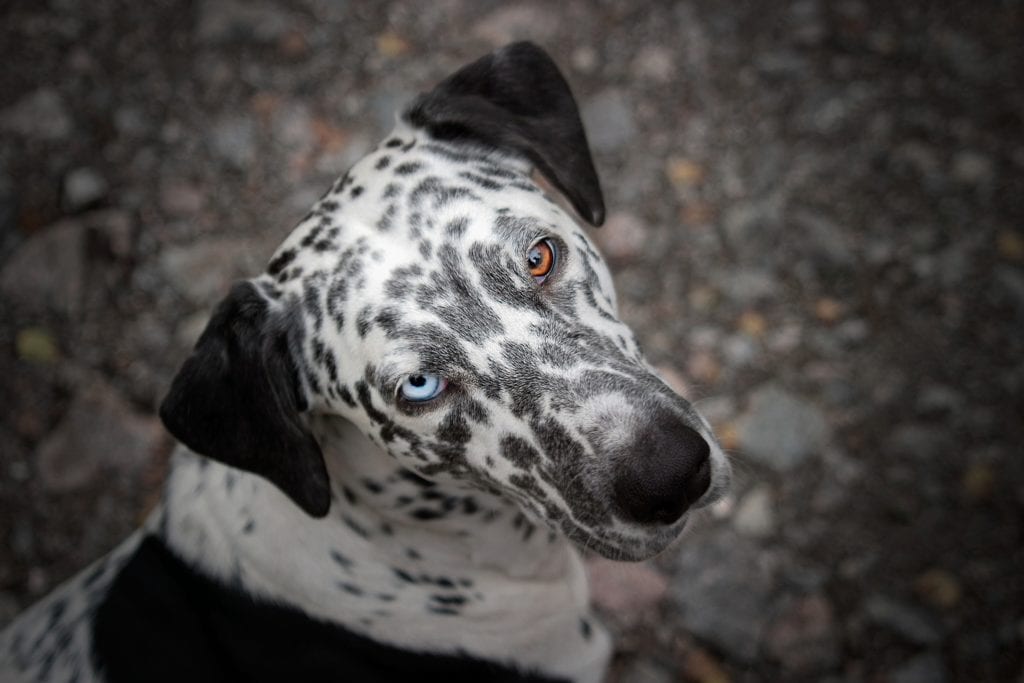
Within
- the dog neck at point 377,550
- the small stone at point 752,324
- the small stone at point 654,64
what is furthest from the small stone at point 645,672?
the small stone at point 654,64

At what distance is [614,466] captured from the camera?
2.10 m

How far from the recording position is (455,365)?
219cm

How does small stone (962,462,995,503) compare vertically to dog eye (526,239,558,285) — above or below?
below

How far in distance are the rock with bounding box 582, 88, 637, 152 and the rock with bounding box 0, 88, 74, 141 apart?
313 centimetres

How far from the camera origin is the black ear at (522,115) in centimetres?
261

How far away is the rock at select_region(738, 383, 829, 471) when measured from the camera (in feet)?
12.8


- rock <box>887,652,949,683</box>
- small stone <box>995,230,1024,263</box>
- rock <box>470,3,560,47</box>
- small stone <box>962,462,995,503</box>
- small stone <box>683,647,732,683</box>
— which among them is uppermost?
rock <box>470,3,560,47</box>

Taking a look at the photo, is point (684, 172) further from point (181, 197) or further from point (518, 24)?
point (181, 197)

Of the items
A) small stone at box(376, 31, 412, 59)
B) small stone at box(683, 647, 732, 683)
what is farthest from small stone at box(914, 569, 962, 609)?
small stone at box(376, 31, 412, 59)

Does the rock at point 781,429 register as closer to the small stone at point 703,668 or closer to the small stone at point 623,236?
the small stone at point 703,668

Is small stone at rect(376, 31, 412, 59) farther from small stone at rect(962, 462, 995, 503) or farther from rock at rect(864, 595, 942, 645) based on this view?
rock at rect(864, 595, 942, 645)

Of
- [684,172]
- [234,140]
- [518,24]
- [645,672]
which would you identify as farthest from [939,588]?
[234,140]

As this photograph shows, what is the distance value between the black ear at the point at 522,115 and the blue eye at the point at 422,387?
0.83 m

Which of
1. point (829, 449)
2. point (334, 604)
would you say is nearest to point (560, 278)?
point (334, 604)
